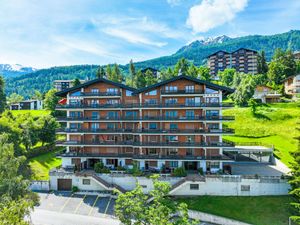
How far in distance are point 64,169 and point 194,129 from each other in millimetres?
23181

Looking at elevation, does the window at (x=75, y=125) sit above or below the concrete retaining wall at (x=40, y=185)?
above

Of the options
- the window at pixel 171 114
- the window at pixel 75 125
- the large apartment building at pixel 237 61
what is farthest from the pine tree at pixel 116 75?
the large apartment building at pixel 237 61

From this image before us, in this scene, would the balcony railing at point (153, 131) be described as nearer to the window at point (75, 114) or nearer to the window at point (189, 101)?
the window at point (75, 114)

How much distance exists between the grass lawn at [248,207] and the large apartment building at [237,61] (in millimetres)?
114249

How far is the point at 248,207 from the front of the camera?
34781 mm

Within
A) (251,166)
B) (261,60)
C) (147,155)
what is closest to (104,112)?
(147,155)

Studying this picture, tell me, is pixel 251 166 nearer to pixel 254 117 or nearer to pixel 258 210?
pixel 258 210

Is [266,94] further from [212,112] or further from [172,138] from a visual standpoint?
[172,138]

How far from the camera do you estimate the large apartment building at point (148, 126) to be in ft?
140

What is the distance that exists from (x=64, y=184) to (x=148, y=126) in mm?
16726

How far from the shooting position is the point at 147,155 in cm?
4328

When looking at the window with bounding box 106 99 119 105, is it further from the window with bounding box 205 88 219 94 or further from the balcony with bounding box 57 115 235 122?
the window with bounding box 205 88 219 94

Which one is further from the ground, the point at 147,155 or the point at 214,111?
the point at 214,111

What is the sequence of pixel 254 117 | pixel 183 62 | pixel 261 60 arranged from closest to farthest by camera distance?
1. pixel 254 117
2. pixel 183 62
3. pixel 261 60
